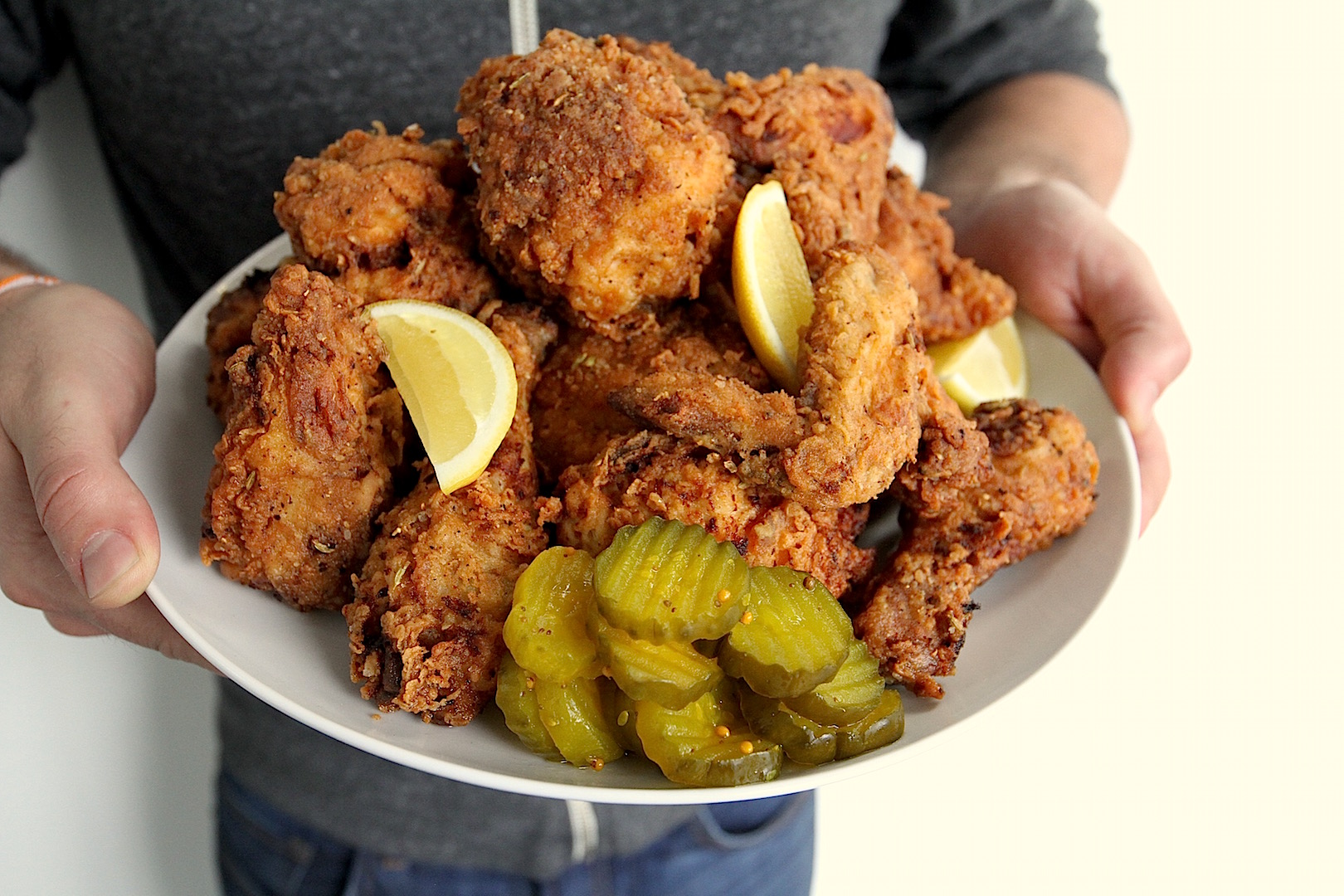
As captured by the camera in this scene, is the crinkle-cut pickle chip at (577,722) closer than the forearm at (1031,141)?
Yes

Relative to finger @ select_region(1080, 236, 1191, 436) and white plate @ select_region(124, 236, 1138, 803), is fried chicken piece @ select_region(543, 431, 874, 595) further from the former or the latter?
finger @ select_region(1080, 236, 1191, 436)

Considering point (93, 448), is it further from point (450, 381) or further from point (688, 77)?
point (688, 77)

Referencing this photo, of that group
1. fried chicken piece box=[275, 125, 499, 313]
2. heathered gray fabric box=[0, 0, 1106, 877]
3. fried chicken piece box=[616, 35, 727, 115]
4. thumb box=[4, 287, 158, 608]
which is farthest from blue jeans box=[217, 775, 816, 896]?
fried chicken piece box=[616, 35, 727, 115]

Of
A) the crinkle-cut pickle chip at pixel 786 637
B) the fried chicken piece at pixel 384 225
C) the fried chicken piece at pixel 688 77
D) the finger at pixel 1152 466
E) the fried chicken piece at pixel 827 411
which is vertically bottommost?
the finger at pixel 1152 466

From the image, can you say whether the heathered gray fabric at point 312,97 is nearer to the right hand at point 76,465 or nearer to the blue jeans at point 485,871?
the blue jeans at point 485,871

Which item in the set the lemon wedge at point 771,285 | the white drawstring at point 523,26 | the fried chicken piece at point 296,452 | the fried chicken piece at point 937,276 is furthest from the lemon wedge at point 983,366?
the white drawstring at point 523,26

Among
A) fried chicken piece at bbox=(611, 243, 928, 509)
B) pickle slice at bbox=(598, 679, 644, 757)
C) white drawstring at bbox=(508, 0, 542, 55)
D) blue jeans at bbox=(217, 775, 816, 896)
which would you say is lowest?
blue jeans at bbox=(217, 775, 816, 896)
